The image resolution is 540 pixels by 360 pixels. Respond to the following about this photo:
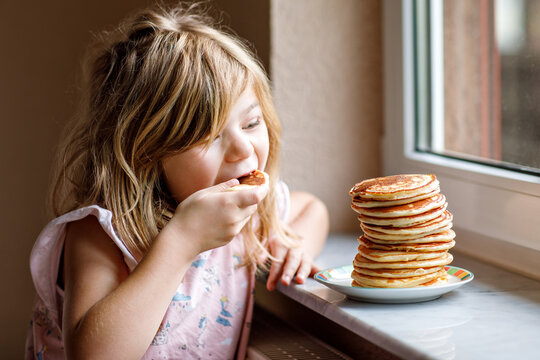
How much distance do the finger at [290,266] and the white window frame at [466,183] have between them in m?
0.35

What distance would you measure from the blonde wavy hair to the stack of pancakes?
32 cm

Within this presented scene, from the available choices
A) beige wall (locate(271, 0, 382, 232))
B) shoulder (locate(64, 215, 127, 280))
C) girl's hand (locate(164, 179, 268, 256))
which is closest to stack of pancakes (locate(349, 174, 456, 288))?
girl's hand (locate(164, 179, 268, 256))

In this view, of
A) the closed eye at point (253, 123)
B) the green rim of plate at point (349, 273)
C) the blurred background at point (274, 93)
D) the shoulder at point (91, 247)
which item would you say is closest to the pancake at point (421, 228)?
the green rim of plate at point (349, 273)

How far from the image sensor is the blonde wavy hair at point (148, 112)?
43.9 inches

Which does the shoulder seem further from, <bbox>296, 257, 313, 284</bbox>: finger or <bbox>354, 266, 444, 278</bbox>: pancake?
<bbox>354, 266, 444, 278</bbox>: pancake

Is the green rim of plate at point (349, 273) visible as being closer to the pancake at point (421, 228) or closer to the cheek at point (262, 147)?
the pancake at point (421, 228)

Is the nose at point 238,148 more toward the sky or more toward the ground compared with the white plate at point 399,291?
more toward the sky

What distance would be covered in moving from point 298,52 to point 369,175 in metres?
0.35

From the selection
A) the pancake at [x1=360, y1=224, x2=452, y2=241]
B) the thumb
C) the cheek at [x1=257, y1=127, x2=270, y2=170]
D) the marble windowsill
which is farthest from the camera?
the cheek at [x1=257, y1=127, x2=270, y2=170]

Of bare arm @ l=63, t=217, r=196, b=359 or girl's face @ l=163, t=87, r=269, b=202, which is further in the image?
girl's face @ l=163, t=87, r=269, b=202

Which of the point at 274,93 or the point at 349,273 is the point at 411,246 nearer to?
the point at 349,273

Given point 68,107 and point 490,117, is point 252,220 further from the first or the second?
point 68,107

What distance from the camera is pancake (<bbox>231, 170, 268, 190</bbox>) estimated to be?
1.05 metres

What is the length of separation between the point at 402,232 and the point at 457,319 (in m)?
0.15
